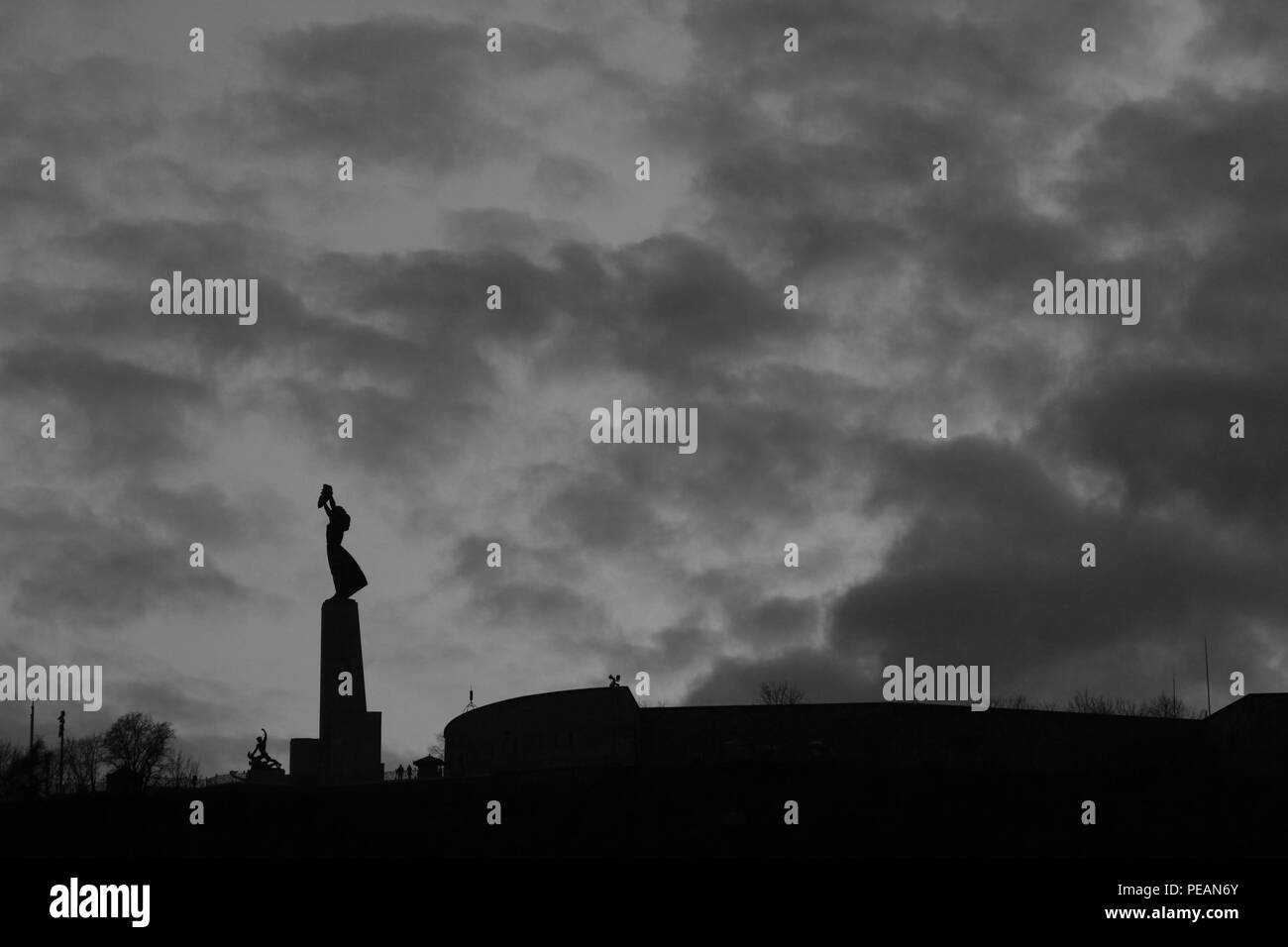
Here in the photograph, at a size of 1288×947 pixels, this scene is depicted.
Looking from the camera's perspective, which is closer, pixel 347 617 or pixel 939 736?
pixel 347 617

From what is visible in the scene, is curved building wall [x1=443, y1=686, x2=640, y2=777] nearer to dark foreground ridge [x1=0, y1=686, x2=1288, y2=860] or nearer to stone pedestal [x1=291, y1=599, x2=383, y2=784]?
dark foreground ridge [x1=0, y1=686, x2=1288, y2=860]

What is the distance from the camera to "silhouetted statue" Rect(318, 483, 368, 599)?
54188 mm

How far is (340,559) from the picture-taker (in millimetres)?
54469

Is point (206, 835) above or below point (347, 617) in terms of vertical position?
below

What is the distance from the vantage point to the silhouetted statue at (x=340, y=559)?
178 ft

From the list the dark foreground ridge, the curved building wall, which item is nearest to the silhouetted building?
the curved building wall

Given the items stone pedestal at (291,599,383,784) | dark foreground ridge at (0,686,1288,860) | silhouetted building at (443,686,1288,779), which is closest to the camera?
dark foreground ridge at (0,686,1288,860)

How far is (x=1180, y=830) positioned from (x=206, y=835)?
90.8ft

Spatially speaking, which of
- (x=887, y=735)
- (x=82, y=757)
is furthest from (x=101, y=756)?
(x=887, y=735)

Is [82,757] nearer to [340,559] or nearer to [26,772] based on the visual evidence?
[26,772]
